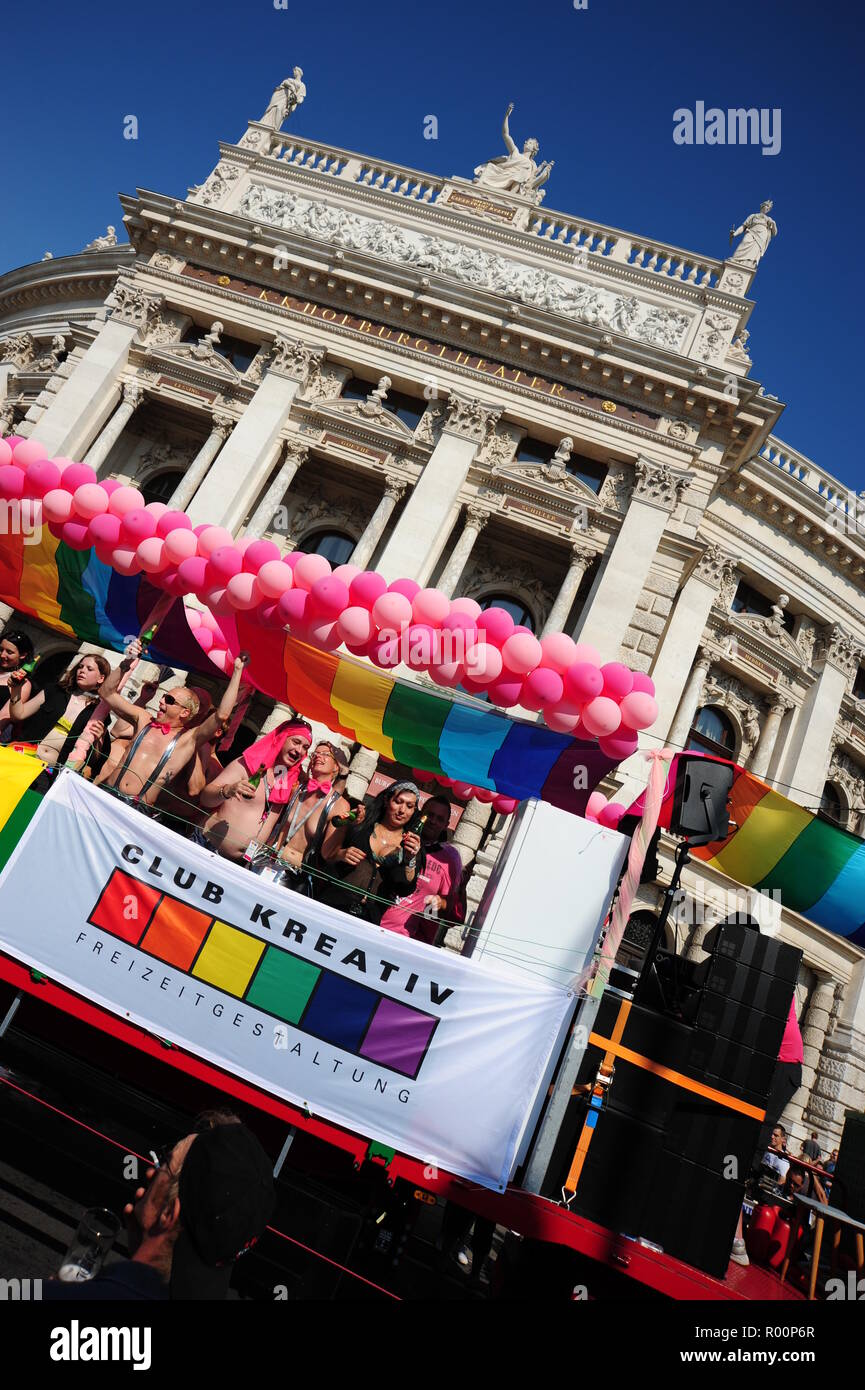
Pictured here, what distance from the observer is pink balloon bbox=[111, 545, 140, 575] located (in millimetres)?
8531

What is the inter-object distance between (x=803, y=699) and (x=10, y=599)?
62.7 feet

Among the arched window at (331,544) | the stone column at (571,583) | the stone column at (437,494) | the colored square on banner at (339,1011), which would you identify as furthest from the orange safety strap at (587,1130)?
the arched window at (331,544)

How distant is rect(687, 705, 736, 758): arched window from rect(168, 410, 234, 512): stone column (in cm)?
1403

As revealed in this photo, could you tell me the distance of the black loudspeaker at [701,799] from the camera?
5.91 meters

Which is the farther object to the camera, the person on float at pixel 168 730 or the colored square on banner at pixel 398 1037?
the person on float at pixel 168 730

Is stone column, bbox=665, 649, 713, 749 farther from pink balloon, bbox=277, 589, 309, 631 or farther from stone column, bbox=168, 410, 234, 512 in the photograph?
stone column, bbox=168, 410, 234, 512

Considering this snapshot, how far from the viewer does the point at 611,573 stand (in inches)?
711

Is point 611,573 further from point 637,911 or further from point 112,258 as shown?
point 112,258

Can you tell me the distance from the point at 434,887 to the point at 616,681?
2736mm

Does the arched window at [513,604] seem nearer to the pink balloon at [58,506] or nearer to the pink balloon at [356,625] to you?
the pink balloon at [356,625]

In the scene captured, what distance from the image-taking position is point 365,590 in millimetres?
8141

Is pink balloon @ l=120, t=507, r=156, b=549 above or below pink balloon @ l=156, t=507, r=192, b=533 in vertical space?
below

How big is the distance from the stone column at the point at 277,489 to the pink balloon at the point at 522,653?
1252 centimetres

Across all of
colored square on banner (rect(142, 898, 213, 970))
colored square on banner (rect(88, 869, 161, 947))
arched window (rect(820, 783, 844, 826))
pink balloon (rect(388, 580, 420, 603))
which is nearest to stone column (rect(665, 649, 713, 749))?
arched window (rect(820, 783, 844, 826))
